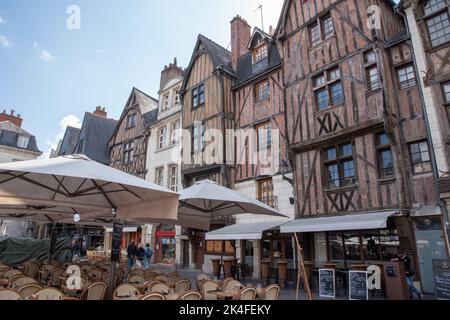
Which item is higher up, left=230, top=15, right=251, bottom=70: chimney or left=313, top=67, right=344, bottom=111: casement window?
left=230, top=15, right=251, bottom=70: chimney

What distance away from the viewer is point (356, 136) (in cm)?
981

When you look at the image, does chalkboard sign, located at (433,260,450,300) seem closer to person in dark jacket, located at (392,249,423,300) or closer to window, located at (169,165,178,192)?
person in dark jacket, located at (392,249,423,300)

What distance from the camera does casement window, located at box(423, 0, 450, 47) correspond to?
8.77 meters

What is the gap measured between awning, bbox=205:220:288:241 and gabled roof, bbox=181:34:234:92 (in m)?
7.71

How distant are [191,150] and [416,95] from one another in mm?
10094

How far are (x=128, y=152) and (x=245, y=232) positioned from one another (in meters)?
13.8

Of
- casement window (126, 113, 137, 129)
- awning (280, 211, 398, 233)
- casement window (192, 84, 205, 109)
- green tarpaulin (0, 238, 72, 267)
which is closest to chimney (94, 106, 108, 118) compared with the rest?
casement window (126, 113, 137, 129)

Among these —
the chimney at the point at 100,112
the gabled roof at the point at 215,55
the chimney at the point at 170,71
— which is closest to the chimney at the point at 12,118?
the chimney at the point at 100,112

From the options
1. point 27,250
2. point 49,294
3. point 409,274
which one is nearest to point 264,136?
point 409,274

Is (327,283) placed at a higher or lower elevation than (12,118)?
lower

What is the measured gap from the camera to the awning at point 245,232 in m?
10.4

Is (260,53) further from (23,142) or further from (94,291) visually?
(23,142)

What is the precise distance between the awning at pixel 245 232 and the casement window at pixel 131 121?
43.0 ft
